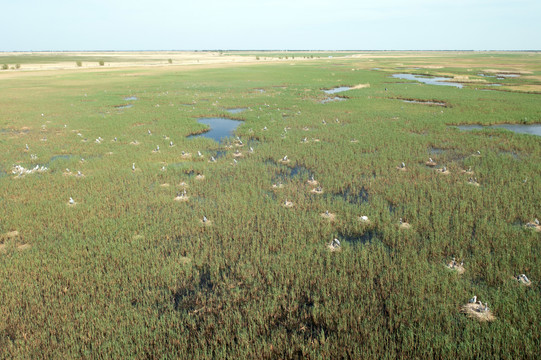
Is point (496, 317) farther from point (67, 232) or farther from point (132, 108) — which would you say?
point (132, 108)

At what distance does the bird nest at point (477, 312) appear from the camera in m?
6.41

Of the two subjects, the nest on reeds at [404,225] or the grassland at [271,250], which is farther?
the nest on reeds at [404,225]

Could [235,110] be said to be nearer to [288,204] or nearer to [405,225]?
[288,204]

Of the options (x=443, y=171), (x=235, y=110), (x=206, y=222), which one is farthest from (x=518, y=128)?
(x=206, y=222)

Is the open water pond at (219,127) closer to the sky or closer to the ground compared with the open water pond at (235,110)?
closer to the ground

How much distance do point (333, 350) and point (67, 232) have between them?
364 inches

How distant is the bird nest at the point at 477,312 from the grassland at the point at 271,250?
0.12 m

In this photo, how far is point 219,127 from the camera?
1048 inches

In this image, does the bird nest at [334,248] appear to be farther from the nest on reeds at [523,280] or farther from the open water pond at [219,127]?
the open water pond at [219,127]

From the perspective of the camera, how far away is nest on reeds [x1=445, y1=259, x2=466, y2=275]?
25.9ft

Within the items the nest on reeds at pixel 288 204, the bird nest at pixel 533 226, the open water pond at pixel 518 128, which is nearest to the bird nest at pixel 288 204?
the nest on reeds at pixel 288 204

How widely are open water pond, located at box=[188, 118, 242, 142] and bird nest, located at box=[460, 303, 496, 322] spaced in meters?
18.6

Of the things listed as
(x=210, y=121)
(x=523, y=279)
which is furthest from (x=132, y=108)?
(x=523, y=279)

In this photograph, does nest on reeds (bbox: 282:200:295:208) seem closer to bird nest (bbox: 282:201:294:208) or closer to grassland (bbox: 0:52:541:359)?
bird nest (bbox: 282:201:294:208)
